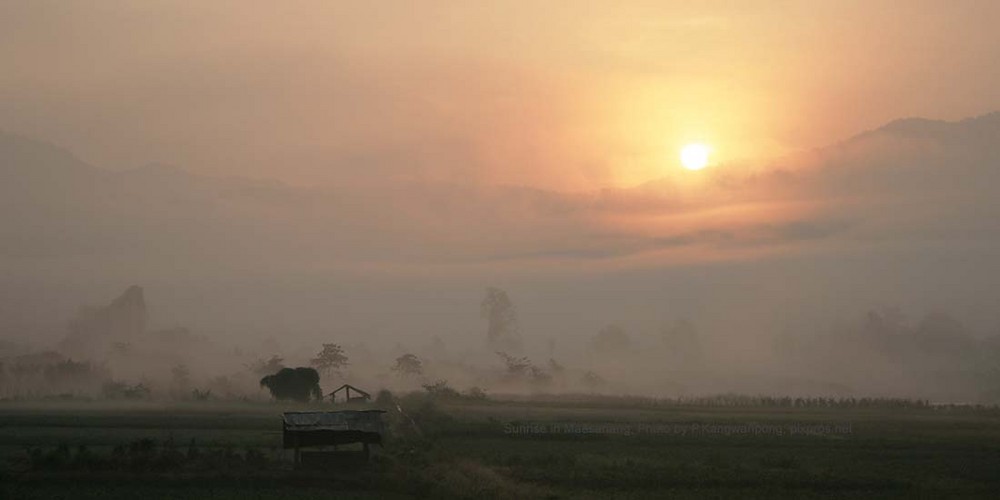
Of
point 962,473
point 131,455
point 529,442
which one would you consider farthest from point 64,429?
point 962,473

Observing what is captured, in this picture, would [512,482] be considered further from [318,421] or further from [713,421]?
[713,421]

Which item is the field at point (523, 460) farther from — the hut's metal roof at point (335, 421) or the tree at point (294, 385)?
the tree at point (294, 385)

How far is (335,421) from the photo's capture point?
164 feet

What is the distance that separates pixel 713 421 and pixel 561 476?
128ft

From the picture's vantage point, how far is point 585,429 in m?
69.3

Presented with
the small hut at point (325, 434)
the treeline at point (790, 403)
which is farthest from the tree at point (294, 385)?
the small hut at point (325, 434)

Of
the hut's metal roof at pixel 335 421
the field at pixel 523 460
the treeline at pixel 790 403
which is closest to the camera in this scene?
the field at pixel 523 460

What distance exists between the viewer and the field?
41.1 meters

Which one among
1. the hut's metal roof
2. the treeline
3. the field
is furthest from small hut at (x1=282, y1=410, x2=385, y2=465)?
the treeline

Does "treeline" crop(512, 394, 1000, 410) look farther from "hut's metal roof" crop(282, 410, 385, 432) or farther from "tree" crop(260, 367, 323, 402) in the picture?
"hut's metal roof" crop(282, 410, 385, 432)

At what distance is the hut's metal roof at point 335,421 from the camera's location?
4916 centimetres

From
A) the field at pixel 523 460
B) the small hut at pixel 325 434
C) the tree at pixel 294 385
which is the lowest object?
the field at pixel 523 460

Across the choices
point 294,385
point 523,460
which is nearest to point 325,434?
point 523,460

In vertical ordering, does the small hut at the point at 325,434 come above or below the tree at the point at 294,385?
below
